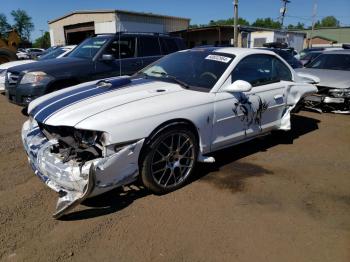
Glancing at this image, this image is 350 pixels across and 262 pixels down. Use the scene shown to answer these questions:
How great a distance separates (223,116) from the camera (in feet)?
14.0

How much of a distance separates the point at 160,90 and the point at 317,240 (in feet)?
7.53

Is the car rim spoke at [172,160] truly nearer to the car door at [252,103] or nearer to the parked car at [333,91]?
the car door at [252,103]

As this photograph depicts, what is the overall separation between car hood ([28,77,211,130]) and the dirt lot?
945 mm

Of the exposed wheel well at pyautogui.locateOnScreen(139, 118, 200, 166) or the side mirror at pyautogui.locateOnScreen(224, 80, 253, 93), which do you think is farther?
the side mirror at pyautogui.locateOnScreen(224, 80, 253, 93)

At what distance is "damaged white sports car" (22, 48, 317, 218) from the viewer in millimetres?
3299

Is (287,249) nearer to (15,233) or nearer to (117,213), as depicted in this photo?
(117,213)

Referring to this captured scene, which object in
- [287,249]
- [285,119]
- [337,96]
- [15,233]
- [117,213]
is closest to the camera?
[287,249]

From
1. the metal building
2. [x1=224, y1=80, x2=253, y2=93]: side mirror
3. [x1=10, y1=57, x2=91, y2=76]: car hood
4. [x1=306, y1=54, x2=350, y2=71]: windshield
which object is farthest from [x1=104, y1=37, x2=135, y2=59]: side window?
the metal building

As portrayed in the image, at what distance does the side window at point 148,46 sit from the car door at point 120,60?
7.4 inches

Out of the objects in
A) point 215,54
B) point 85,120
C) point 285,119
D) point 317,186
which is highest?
point 215,54

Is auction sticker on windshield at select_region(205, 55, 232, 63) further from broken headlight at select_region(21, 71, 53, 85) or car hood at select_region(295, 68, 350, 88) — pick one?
car hood at select_region(295, 68, 350, 88)

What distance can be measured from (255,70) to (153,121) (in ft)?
6.89

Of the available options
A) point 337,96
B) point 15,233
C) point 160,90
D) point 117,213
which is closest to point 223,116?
point 160,90

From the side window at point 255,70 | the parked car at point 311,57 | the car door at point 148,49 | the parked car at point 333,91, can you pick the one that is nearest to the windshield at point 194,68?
the side window at point 255,70
